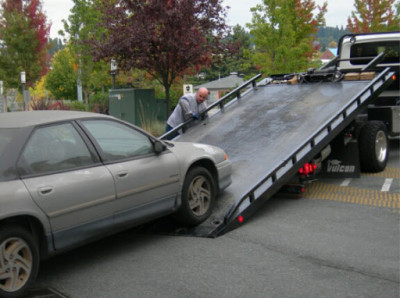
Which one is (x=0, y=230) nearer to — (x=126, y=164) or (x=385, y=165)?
(x=126, y=164)

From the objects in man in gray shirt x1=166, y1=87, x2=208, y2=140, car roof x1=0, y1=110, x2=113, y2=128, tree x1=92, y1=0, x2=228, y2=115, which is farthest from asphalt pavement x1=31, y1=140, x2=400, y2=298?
tree x1=92, y1=0, x2=228, y2=115

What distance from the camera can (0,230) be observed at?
4.29 meters

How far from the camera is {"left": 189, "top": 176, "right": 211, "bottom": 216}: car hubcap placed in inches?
253

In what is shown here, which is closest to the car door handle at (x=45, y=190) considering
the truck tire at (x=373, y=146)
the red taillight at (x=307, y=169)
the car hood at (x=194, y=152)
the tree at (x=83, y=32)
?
the car hood at (x=194, y=152)

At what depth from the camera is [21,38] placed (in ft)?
94.6

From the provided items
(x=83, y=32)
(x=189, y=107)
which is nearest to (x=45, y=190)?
(x=189, y=107)

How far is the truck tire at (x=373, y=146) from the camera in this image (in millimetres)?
9312

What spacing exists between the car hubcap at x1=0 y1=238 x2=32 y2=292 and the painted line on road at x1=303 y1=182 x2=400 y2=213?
481 cm

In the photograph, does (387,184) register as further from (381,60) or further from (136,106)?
(136,106)

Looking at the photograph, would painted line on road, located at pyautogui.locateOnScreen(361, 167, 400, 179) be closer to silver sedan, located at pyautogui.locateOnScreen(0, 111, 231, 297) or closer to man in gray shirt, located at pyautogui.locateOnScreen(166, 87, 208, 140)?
man in gray shirt, located at pyautogui.locateOnScreen(166, 87, 208, 140)

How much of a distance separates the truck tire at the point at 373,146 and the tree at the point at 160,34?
6.28m

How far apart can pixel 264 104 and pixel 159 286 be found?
5.58 meters

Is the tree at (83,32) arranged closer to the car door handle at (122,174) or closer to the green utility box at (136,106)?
the green utility box at (136,106)

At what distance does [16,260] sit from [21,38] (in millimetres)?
26761
